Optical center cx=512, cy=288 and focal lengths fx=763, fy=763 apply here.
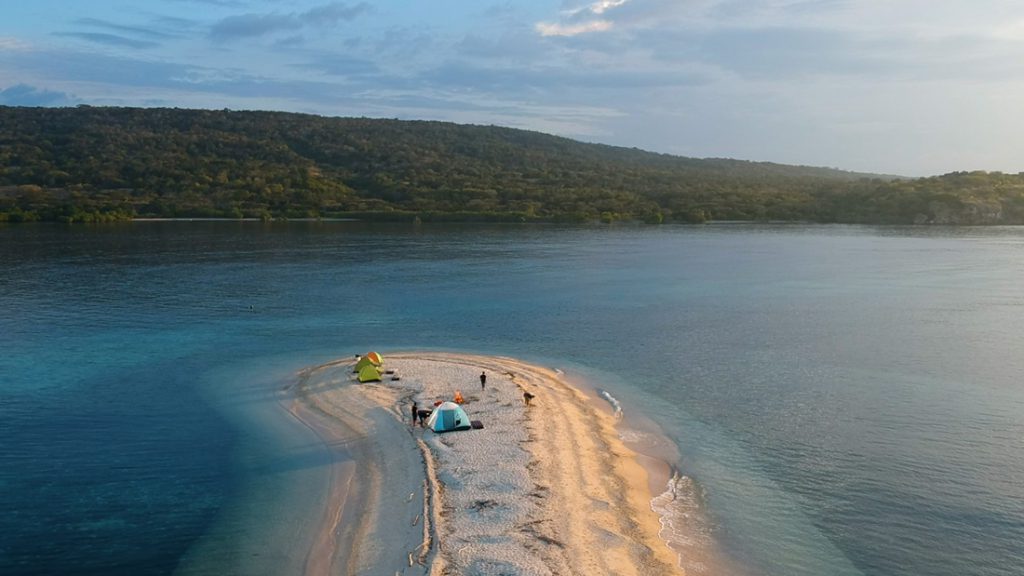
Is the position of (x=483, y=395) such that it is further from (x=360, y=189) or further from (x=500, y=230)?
(x=360, y=189)

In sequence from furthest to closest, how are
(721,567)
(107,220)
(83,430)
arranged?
1. (107,220)
2. (83,430)
3. (721,567)

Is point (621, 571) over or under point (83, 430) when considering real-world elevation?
over

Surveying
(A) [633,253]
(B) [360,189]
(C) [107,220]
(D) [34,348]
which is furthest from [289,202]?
(D) [34,348]

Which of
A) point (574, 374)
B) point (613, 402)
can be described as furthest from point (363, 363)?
point (613, 402)

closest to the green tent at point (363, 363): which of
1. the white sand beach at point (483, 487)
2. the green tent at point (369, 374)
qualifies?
the green tent at point (369, 374)

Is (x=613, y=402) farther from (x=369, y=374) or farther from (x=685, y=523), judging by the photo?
(x=685, y=523)

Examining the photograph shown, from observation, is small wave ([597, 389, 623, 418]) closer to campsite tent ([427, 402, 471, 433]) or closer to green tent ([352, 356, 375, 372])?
campsite tent ([427, 402, 471, 433])

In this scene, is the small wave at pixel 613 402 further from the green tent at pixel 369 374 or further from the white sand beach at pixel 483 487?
the green tent at pixel 369 374

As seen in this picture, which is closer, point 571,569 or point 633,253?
point 571,569

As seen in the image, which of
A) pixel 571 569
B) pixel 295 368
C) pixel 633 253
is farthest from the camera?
pixel 633 253
